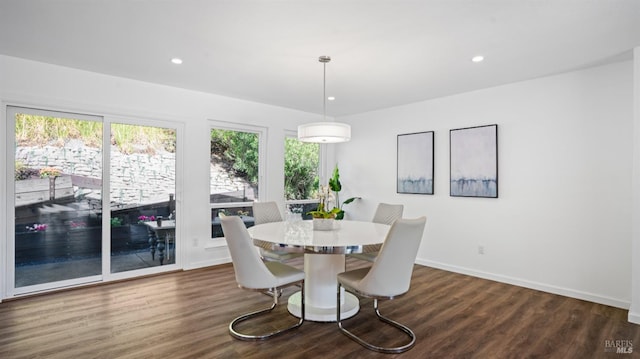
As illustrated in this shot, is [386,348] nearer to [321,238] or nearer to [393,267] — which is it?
[393,267]

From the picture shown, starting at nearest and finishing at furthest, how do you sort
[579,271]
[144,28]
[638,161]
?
[144,28], [638,161], [579,271]

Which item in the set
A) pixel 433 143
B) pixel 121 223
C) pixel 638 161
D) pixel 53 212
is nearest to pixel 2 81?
pixel 53 212

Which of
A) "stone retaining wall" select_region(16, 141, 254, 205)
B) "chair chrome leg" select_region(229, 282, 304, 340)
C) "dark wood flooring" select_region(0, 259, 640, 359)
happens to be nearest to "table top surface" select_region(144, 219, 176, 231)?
"stone retaining wall" select_region(16, 141, 254, 205)

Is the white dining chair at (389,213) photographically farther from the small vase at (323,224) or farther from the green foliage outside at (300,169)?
the green foliage outside at (300,169)

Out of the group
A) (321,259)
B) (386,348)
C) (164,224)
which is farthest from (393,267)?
(164,224)

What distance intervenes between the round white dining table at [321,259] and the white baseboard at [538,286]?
1897 millimetres

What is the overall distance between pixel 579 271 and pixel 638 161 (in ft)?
4.28

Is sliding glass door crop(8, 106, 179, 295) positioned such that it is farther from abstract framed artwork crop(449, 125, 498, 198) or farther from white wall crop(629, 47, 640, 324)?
white wall crop(629, 47, 640, 324)

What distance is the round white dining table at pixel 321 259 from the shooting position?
2.56 m

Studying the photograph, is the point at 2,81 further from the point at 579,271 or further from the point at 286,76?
the point at 579,271

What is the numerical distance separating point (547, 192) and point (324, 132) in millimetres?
2698

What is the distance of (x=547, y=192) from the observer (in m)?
3.68

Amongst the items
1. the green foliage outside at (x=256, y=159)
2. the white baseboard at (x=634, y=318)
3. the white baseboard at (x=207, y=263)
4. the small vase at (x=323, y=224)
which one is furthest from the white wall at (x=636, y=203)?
the white baseboard at (x=207, y=263)

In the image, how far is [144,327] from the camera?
2.67 m
